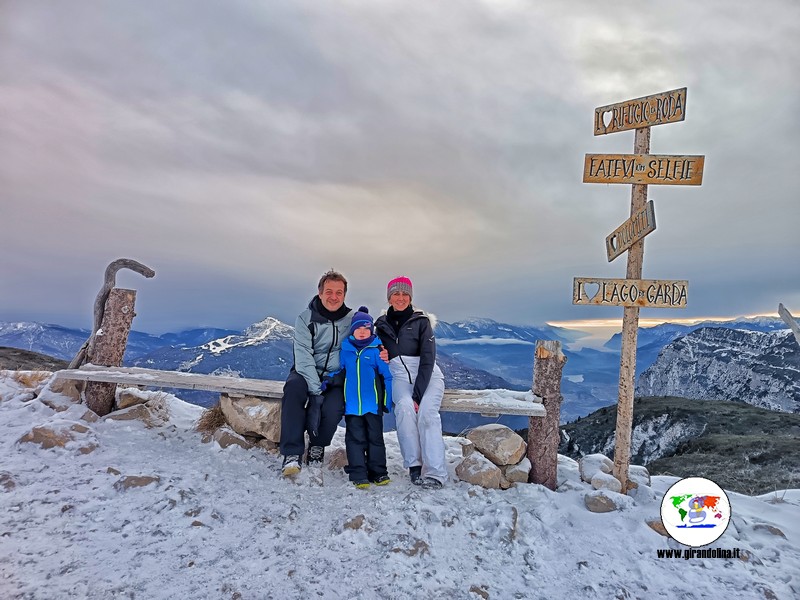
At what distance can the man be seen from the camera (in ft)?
18.8

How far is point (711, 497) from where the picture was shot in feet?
16.2

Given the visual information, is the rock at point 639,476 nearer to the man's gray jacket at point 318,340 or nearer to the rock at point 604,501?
the rock at point 604,501

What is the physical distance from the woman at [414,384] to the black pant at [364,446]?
322mm

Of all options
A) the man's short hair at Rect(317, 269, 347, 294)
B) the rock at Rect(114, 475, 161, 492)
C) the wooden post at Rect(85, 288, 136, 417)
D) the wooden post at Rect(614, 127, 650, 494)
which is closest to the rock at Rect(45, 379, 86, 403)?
the wooden post at Rect(85, 288, 136, 417)

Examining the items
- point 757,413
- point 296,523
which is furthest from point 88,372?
point 757,413

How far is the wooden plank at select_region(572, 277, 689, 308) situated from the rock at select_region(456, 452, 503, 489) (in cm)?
268

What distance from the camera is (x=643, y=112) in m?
5.91

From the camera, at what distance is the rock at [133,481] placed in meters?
4.94

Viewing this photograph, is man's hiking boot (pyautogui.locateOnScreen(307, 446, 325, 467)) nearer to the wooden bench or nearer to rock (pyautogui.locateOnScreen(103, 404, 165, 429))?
the wooden bench

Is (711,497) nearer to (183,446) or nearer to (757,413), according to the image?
(183,446)

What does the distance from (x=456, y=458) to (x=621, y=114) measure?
584cm

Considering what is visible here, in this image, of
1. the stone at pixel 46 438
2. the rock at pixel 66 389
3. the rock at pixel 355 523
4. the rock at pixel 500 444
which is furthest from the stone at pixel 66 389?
the rock at pixel 500 444

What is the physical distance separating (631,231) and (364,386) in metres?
4.42

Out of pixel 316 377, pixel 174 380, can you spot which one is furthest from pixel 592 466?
pixel 174 380
